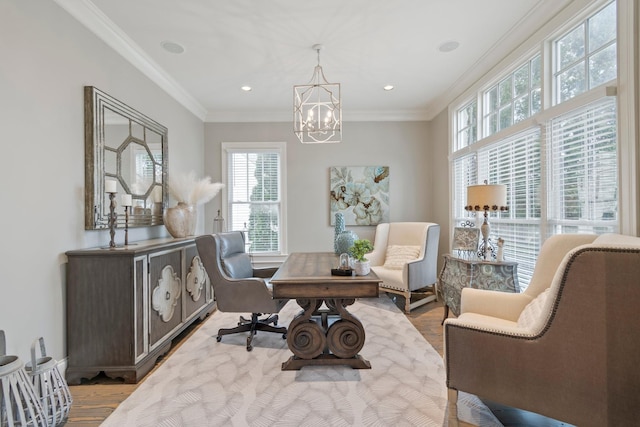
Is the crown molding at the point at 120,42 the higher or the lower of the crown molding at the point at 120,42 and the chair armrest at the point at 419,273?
the higher

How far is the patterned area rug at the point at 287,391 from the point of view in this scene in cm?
181

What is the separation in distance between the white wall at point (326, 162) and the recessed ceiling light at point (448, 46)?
195cm

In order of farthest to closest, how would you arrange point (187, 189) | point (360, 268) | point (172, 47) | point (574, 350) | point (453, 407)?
point (187, 189), point (172, 47), point (360, 268), point (453, 407), point (574, 350)

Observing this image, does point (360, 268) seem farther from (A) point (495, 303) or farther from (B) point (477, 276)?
(B) point (477, 276)

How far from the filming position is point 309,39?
287 centimetres

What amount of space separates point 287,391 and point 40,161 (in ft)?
7.40

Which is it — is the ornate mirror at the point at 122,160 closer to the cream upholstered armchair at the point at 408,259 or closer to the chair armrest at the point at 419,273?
the cream upholstered armchair at the point at 408,259

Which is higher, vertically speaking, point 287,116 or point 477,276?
point 287,116

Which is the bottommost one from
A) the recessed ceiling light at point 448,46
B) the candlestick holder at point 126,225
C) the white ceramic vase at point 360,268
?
the white ceramic vase at point 360,268

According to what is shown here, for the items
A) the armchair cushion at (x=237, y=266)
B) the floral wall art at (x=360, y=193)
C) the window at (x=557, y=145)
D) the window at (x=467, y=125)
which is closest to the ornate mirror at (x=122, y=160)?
the armchair cushion at (x=237, y=266)

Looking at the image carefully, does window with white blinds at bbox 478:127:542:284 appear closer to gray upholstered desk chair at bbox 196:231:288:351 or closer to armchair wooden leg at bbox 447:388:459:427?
armchair wooden leg at bbox 447:388:459:427

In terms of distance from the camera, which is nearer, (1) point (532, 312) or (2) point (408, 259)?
(1) point (532, 312)

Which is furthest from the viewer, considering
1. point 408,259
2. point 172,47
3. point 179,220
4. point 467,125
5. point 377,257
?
point 377,257

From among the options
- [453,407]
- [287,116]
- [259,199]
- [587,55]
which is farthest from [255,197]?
[587,55]
